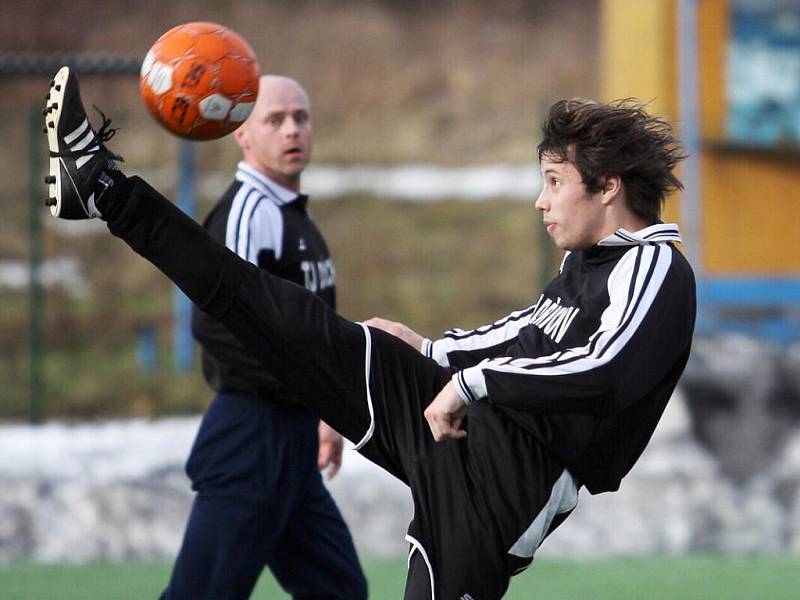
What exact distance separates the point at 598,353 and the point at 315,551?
5.34ft

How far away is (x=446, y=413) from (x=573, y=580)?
359cm

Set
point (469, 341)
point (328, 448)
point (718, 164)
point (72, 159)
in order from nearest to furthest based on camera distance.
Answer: point (72, 159)
point (469, 341)
point (328, 448)
point (718, 164)

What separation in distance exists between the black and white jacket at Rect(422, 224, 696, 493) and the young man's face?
0.06 metres

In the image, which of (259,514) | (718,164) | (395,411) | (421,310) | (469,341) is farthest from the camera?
(421,310)

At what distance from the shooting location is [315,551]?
5.02 m

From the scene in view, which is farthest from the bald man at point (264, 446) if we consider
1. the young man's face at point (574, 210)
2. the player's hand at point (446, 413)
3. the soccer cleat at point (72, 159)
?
the young man's face at point (574, 210)

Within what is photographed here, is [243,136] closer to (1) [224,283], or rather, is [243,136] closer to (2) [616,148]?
(1) [224,283]

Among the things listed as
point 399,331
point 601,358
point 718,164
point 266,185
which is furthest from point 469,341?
point 718,164

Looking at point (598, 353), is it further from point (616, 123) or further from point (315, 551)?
point (315, 551)

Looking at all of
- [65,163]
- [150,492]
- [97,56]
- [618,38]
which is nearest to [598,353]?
[65,163]

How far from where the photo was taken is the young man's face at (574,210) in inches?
162

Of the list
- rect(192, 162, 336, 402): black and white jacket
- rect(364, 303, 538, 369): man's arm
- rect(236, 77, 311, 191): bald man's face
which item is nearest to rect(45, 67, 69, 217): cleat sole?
rect(192, 162, 336, 402): black and white jacket

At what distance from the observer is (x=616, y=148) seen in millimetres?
4102

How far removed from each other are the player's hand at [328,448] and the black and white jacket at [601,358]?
3.49ft
